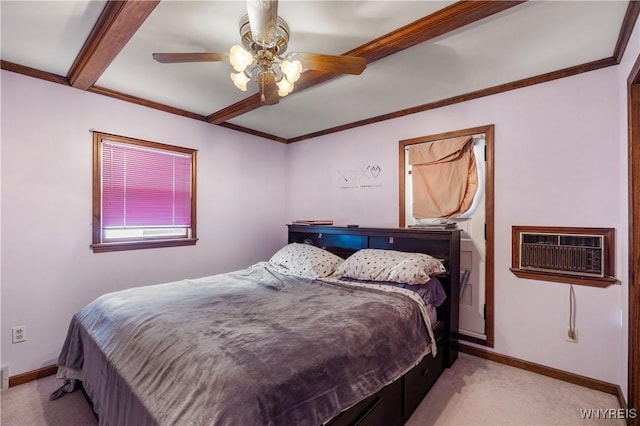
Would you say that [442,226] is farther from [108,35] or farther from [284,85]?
[108,35]

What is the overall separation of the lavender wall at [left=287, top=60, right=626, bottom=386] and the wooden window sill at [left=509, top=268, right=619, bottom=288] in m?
0.05

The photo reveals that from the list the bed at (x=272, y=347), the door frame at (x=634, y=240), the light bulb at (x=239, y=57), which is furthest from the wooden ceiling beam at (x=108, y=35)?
the door frame at (x=634, y=240)

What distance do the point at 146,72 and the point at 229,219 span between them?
1821mm

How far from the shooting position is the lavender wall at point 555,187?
84.3 inches

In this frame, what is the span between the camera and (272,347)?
4.19 feet

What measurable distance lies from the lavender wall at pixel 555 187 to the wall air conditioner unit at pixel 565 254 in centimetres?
5

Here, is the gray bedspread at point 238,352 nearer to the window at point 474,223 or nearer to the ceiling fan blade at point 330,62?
the window at point 474,223

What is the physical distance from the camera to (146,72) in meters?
2.36

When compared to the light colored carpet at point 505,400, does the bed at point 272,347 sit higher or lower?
higher

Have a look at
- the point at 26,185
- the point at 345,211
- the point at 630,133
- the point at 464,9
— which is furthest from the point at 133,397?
the point at 630,133

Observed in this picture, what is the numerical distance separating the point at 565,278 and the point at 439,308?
3.25 feet

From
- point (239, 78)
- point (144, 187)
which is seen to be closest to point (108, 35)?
point (239, 78)

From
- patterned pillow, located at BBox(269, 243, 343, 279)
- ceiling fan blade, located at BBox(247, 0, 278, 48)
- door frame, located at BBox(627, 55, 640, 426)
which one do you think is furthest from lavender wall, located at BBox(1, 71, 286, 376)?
door frame, located at BBox(627, 55, 640, 426)

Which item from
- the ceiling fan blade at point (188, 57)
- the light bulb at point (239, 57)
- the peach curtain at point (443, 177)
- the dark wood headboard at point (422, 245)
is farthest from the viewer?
the peach curtain at point (443, 177)
